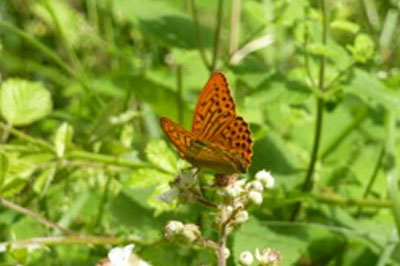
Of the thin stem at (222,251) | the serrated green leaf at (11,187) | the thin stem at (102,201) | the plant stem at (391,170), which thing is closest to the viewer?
the thin stem at (222,251)

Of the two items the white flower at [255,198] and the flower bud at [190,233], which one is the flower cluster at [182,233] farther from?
the white flower at [255,198]

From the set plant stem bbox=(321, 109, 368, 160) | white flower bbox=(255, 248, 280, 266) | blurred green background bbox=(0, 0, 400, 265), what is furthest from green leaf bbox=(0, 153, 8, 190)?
plant stem bbox=(321, 109, 368, 160)

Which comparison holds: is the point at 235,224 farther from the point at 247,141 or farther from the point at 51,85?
the point at 51,85

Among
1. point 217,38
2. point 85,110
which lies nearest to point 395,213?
point 217,38

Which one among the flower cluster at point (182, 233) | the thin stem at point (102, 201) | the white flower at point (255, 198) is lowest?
the thin stem at point (102, 201)

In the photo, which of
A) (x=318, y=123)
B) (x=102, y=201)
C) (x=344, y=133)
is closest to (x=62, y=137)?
(x=102, y=201)

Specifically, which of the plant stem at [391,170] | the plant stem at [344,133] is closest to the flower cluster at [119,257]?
the plant stem at [391,170]

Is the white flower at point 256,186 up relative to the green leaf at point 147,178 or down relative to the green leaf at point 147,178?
up

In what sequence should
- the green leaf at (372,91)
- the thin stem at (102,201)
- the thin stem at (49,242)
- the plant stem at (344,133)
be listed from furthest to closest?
the plant stem at (344,133) < the thin stem at (102,201) < the green leaf at (372,91) < the thin stem at (49,242)
